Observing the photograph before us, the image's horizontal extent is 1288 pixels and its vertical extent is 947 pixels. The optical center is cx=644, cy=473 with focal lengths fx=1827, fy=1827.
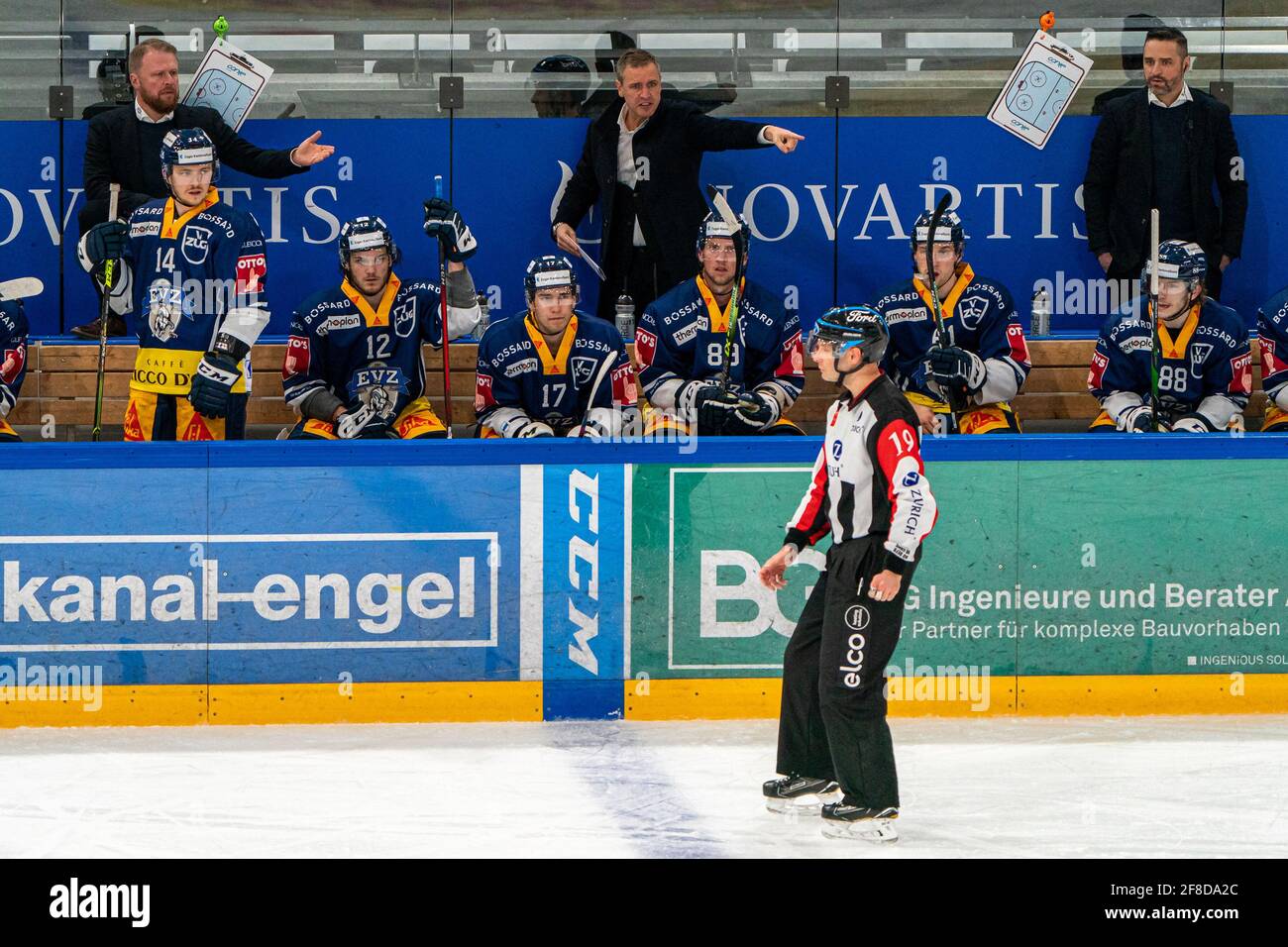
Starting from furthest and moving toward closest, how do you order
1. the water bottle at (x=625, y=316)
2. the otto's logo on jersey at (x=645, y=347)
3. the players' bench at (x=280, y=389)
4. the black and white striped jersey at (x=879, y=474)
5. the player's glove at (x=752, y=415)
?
the water bottle at (x=625, y=316), the players' bench at (x=280, y=389), the otto's logo on jersey at (x=645, y=347), the player's glove at (x=752, y=415), the black and white striped jersey at (x=879, y=474)

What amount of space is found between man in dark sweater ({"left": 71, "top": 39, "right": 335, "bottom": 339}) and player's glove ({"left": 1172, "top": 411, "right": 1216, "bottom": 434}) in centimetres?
437

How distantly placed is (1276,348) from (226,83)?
18.4 feet

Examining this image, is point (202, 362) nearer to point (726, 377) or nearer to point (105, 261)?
point (105, 261)

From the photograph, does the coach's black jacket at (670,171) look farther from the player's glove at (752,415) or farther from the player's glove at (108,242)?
the player's glove at (108,242)

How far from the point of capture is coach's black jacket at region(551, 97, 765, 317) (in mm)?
9414

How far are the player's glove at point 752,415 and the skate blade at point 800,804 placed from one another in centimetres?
233

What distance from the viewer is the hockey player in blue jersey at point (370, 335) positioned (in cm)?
850

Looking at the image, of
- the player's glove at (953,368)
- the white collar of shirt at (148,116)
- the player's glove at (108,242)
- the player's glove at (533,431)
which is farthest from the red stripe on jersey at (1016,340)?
the white collar of shirt at (148,116)

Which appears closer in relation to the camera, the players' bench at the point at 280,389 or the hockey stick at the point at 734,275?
the hockey stick at the point at 734,275

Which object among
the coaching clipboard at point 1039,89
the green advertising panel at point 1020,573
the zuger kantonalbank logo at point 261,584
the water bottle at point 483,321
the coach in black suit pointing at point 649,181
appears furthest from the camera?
the coaching clipboard at point 1039,89

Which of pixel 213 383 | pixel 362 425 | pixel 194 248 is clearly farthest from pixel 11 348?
pixel 362 425

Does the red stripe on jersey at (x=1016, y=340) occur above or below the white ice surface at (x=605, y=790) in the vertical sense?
above

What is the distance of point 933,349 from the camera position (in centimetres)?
851

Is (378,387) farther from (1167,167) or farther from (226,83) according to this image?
(1167,167)
